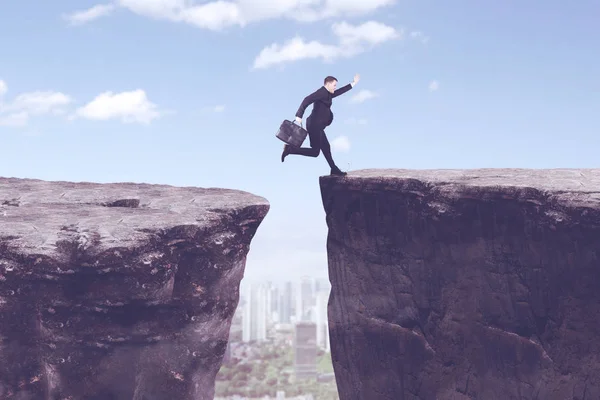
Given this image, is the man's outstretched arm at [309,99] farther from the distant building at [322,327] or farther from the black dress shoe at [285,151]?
the distant building at [322,327]

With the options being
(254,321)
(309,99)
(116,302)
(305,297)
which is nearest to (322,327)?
(254,321)

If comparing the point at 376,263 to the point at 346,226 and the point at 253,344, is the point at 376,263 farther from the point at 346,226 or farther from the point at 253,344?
the point at 253,344

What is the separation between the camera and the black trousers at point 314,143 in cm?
1371

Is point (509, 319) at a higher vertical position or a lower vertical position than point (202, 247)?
lower

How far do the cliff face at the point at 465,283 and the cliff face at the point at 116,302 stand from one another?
9.69 ft

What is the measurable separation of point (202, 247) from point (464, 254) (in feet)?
13.1

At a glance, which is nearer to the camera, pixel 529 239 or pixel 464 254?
pixel 529 239

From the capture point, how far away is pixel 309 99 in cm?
1348

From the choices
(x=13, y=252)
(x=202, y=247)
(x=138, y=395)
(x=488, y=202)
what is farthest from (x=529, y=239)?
(x=13, y=252)

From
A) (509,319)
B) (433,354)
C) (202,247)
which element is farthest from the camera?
(433,354)

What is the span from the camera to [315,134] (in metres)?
13.7

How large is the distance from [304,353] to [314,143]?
35.2 meters

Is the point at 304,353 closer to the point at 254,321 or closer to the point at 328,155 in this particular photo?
the point at 254,321

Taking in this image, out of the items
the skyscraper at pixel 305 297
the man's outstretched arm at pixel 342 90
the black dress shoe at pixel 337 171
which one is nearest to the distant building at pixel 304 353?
the black dress shoe at pixel 337 171
